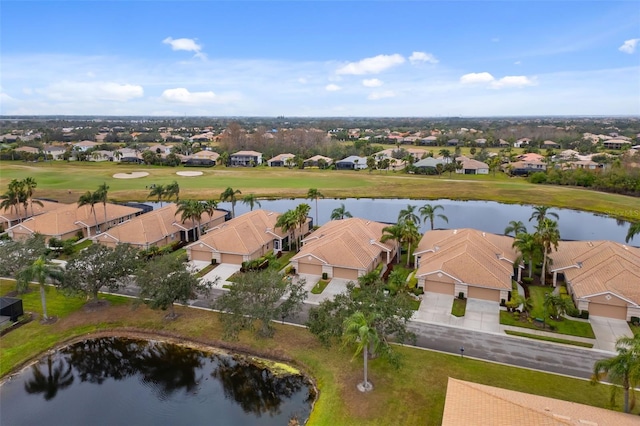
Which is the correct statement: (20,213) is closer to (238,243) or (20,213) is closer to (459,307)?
(238,243)

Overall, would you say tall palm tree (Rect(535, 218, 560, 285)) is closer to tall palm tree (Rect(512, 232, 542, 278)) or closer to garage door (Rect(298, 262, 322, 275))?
tall palm tree (Rect(512, 232, 542, 278))

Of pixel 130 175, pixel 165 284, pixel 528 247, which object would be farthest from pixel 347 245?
pixel 130 175

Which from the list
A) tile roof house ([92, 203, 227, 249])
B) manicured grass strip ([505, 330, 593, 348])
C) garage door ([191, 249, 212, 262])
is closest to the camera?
manicured grass strip ([505, 330, 593, 348])

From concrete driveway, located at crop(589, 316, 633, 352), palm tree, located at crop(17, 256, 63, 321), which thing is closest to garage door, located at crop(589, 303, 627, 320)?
concrete driveway, located at crop(589, 316, 633, 352)

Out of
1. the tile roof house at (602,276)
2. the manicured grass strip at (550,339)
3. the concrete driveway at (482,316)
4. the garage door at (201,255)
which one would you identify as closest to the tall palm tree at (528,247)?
the tile roof house at (602,276)

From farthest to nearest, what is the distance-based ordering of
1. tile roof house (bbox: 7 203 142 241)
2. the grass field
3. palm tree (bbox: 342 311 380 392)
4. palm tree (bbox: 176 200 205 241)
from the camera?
the grass field → tile roof house (bbox: 7 203 142 241) → palm tree (bbox: 176 200 205 241) → palm tree (bbox: 342 311 380 392)

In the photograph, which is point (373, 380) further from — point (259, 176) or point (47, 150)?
point (47, 150)
